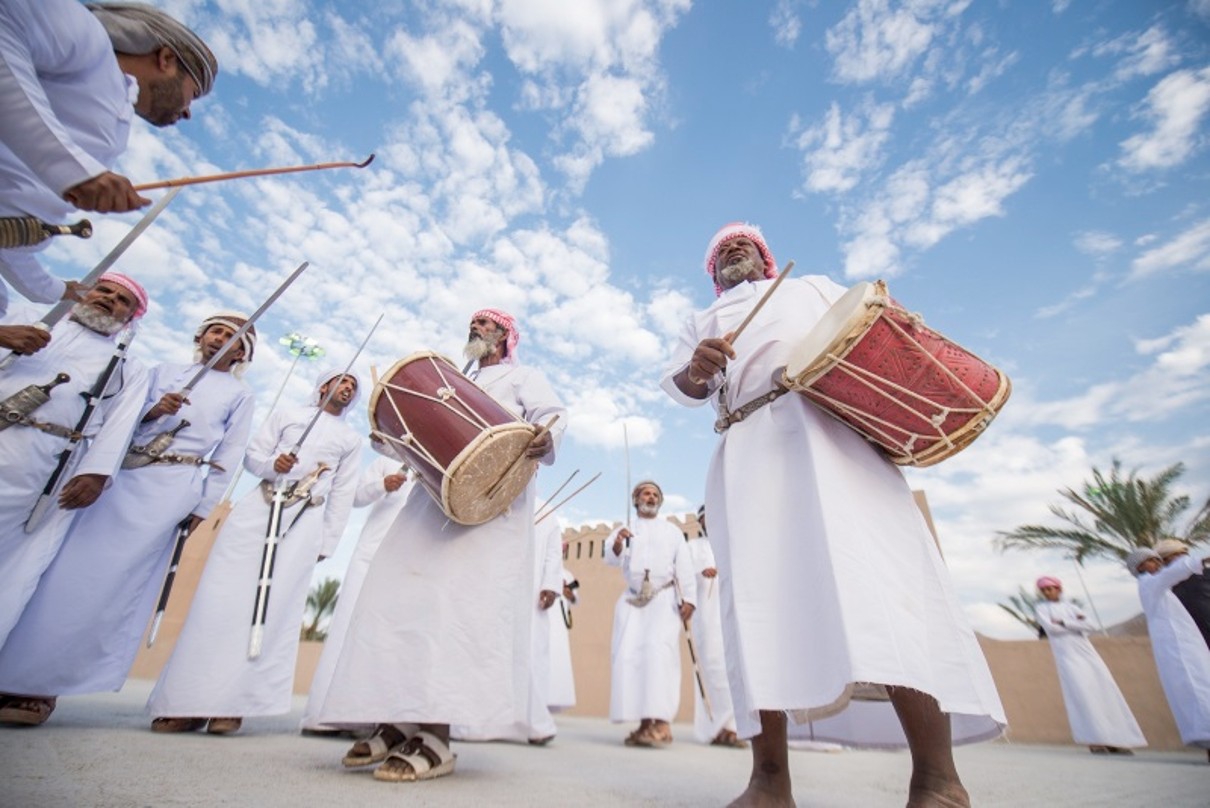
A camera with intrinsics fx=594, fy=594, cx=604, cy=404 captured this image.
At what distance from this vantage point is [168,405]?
3.29 metres

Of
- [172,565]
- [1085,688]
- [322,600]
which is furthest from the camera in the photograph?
[322,600]

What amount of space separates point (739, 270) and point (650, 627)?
4.18 metres

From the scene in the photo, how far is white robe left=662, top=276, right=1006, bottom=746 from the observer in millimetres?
1604

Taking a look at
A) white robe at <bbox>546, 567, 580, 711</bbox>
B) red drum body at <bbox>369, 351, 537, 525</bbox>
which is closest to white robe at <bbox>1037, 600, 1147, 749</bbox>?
white robe at <bbox>546, 567, 580, 711</bbox>

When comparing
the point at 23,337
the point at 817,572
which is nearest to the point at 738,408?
the point at 817,572

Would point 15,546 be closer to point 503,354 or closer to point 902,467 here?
point 503,354

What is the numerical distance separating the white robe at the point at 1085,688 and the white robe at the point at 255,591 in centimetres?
832

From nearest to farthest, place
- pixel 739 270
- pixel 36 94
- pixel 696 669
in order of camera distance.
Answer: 1. pixel 36 94
2. pixel 739 270
3. pixel 696 669

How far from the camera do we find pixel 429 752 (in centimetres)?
215

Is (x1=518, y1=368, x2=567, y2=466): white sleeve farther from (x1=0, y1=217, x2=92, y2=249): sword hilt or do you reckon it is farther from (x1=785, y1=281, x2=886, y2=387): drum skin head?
(x1=0, y1=217, x2=92, y2=249): sword hilt

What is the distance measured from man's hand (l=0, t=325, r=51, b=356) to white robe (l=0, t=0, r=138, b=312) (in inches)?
28.5

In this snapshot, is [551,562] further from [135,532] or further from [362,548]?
[135,532]

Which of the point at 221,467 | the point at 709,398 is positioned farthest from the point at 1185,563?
the point at 221,467

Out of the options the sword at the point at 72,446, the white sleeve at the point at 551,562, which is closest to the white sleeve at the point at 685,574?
the white sleeve at the point at 551,562
